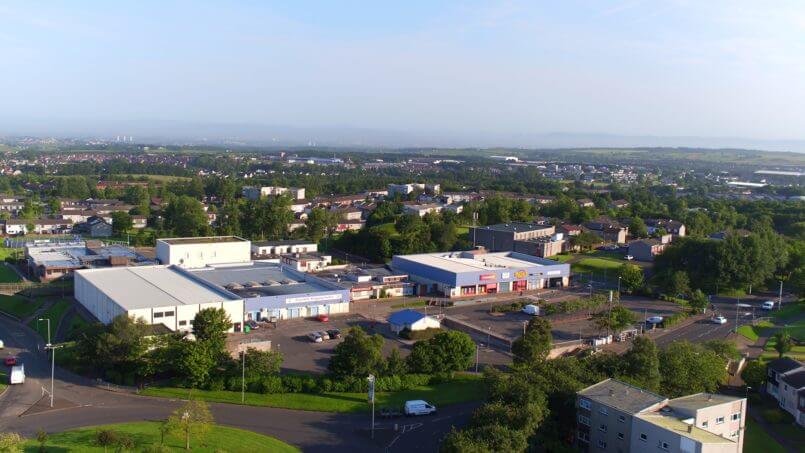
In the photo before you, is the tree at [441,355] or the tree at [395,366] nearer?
the tree at [395,366]

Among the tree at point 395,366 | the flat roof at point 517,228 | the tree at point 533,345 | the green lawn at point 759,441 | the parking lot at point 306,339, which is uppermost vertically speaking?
the flat roof at point 517,228

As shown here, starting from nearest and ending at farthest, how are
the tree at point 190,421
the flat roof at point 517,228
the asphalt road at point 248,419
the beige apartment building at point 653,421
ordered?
1. the beige apartment building at point 653,421
2. the tree at point 190,421
3. the asphalt road at point 248,419
4. the flat roof at point 517,228

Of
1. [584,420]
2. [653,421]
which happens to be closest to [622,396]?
[584,420]

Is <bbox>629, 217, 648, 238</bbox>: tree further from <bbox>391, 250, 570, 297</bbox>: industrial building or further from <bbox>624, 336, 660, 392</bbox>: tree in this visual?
<bbox>624, 336, 660, 392</bbox>: tree

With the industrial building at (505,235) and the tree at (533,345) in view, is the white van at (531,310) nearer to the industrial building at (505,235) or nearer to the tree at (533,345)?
the tree at (533,345)

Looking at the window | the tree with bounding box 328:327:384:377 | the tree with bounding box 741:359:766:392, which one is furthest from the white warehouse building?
the tree with bounding box 741:359:766:392

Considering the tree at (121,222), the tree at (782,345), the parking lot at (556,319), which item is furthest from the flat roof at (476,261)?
the tree at (121,222)

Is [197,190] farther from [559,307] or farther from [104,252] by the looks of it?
[559,307]
